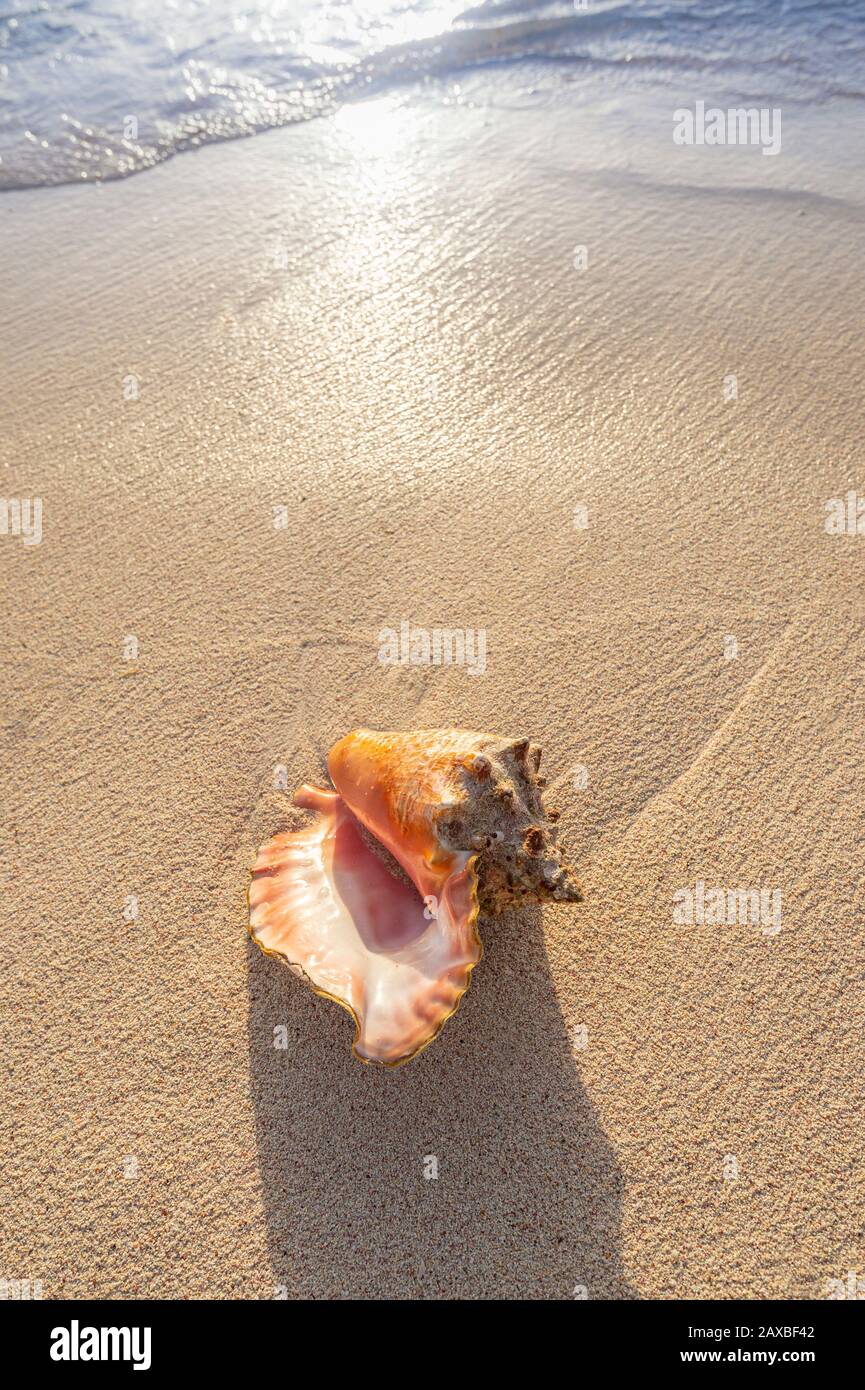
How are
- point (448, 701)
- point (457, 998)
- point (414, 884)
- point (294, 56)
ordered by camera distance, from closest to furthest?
point (457, 998), point (414, 884), point (448, 701), point (294, 56)

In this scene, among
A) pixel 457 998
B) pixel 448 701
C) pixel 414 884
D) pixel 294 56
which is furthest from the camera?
pixel 294 56

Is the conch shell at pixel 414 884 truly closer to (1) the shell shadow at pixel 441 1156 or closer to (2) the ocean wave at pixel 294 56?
(1) the shell shadow at pixel 441 1156

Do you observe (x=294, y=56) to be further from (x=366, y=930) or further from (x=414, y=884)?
(x=366, y=930)

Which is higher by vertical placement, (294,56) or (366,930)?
(294,56)

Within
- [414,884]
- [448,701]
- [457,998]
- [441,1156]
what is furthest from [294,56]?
[441,1156]

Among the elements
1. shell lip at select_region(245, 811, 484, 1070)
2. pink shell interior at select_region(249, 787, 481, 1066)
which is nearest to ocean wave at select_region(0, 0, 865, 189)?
pink shell interior at select_region(249, 787, 481, 1066)

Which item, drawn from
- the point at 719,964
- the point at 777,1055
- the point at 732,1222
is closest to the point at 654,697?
the point at 719,964

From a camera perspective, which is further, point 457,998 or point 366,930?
point 366,930
